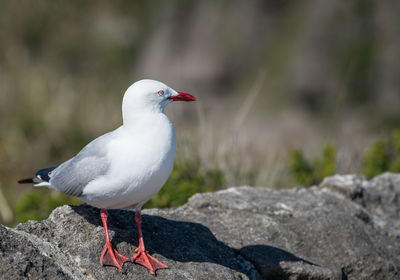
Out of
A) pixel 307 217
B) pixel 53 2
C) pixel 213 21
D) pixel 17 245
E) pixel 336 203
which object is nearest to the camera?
pixel 17 245

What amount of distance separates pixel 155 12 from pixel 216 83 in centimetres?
292

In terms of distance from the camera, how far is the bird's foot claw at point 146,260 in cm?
298

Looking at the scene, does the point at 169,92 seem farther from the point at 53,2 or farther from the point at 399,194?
the point at 53,2

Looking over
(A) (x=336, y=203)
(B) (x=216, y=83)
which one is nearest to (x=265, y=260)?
(A) (x=336, y=203)

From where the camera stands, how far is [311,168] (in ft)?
18.5

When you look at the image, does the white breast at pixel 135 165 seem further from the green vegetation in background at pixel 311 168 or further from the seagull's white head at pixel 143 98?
the green vegetation in background at pixel 311 168

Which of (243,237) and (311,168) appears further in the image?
(311,168)

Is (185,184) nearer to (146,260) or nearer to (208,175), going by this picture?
(208,175)

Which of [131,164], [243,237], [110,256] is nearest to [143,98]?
[131,164]

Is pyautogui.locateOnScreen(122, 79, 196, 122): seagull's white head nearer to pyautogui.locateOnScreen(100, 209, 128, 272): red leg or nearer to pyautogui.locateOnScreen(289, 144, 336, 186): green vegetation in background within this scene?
pyautogui.locateOnScreen(100, 209, 128, 272): red leg

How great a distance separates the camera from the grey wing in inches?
118

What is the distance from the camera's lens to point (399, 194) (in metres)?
4.55

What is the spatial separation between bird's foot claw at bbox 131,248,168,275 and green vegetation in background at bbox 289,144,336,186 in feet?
8.96

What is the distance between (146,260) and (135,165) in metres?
0.53
